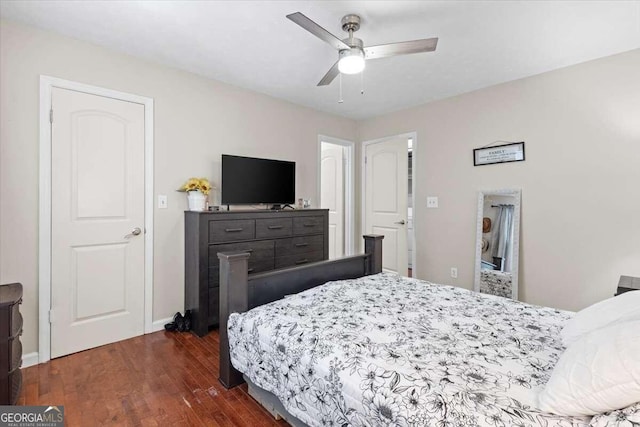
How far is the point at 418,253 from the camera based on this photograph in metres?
4.07

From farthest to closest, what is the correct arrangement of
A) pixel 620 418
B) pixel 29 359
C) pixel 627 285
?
pixel 29 359 < pixel 627 285 < pixel 620 418

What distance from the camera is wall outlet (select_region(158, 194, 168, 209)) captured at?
2.89 meters

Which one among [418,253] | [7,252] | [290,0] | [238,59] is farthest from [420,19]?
[7,252]

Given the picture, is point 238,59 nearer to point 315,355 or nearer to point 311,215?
point 311,215

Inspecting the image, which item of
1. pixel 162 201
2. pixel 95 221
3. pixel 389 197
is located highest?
pixel 389 197

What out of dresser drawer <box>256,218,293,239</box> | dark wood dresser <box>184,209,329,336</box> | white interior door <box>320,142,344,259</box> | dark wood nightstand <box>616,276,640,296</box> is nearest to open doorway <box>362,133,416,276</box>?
white interior door <box>320,142,344,259</box>

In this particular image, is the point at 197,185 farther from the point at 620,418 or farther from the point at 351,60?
the point at 620,418

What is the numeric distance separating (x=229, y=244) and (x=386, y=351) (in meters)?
2.03

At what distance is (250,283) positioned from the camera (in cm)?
199

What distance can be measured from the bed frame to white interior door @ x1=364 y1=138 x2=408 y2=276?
6.28 ft

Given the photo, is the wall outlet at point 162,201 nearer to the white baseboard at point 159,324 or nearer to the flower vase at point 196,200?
the flower vase at point 196,200

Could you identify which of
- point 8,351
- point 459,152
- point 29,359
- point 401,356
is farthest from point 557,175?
point 29,359

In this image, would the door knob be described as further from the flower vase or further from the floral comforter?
the floral comforter

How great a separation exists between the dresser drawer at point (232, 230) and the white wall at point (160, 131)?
414 mm
